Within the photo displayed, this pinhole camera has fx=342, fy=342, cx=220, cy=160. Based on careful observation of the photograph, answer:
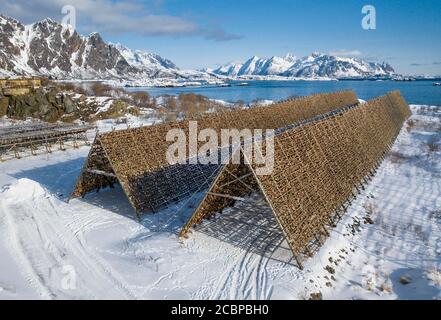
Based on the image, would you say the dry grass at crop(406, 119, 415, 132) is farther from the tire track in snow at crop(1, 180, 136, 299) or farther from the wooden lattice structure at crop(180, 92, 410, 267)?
the tire track in snow at crop(1, 180, 136, 299)

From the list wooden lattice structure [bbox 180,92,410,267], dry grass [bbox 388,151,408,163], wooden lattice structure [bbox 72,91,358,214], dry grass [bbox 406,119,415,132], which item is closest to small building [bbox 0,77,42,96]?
wooden lattice structure [bbox 72,91,358,214]

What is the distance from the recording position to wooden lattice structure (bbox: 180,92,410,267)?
10.3m

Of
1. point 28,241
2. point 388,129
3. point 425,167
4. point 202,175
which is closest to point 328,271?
point 202,175

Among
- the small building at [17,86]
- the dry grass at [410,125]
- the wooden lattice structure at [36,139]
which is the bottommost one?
the dry grass at [410,125]

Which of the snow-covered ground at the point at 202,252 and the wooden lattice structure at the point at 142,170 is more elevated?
the wooden lattice structure at the point at 142,170

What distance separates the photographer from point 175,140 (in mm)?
16812

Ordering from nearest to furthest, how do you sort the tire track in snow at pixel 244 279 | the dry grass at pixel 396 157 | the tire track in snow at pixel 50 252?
the tire track in snow at pixel 244 279 < the tire track in snow at pixel 50 252 < the dry grass at pixel 396 157

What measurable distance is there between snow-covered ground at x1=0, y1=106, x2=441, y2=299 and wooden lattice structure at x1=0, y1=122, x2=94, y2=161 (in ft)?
31.0

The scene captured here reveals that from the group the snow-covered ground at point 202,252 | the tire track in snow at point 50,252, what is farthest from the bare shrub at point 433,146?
the tire track in snow at point 50,252

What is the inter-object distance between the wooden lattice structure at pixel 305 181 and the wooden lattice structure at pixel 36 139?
1695 cm

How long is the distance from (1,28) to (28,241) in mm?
199295

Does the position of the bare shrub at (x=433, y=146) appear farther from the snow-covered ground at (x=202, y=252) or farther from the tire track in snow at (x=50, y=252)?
the tire track in snow at (x=50, y=252)

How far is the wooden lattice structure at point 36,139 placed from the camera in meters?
23.3
